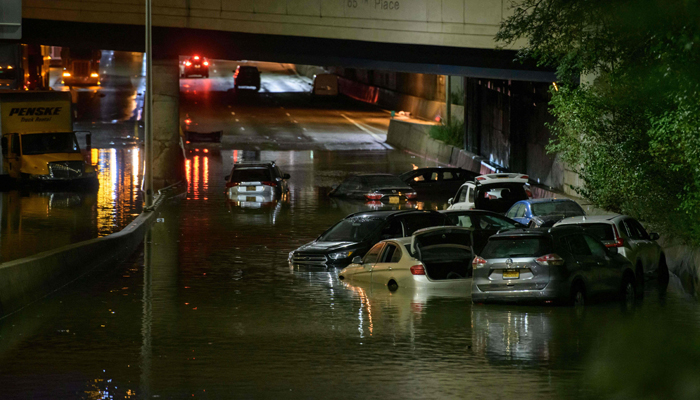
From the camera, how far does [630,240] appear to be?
64.6 ft

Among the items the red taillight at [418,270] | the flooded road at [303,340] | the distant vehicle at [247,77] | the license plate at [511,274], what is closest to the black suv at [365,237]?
Answer: the flooded road at [303,340]

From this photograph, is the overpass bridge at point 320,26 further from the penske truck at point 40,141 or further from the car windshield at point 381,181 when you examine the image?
the car windshield at point 381,181

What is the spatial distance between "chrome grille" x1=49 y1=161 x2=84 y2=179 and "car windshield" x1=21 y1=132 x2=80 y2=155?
0.53 metres

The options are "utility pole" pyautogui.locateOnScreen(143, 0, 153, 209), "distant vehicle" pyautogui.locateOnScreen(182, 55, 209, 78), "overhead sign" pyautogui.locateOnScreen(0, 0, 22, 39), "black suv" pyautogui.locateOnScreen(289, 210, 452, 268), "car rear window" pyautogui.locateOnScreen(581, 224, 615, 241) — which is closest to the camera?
"overhead sign" pyautogui.locateOnScreen(0, 0, 22, 39)

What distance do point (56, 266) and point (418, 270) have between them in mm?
6798

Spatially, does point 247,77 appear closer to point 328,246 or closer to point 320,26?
point 320,26

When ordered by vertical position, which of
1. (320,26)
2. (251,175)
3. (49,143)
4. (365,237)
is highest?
(320,26)

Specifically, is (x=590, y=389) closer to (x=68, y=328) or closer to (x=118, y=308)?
(x=68, y=328)

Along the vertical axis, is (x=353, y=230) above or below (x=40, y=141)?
below

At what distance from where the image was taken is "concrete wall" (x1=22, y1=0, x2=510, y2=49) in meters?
37.8

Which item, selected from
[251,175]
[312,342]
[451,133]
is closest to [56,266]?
[312,342]

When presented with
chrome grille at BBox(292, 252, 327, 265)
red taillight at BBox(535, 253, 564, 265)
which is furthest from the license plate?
chrome grille at BBox(292, 252, 327, 265)

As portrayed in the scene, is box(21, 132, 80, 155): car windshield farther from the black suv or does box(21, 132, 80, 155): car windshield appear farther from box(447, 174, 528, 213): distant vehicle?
the black suv

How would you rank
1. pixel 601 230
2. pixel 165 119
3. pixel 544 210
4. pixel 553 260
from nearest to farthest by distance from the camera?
pixel 553 260 < pixel 601 230 < pixel 544 210 < pixel 165 119
